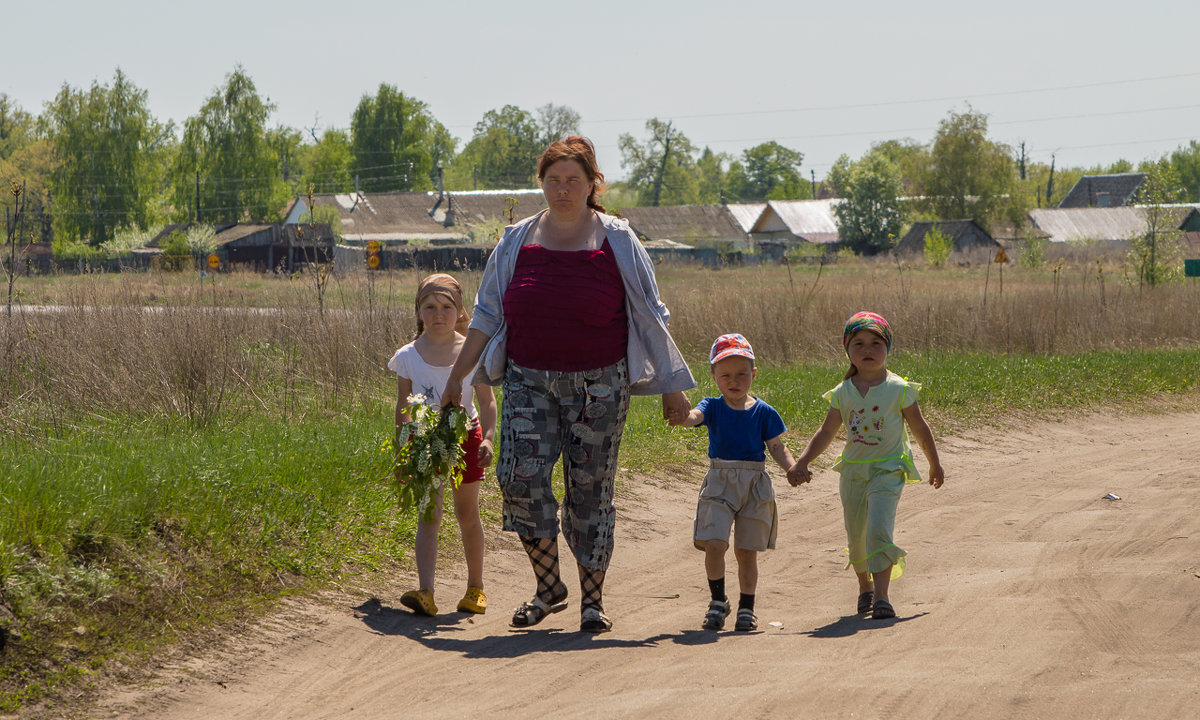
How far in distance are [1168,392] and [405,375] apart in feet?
42.9

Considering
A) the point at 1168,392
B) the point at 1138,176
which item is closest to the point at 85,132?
the point at 1168,392

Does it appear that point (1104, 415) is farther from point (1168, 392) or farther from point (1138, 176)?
point (1138, 176)

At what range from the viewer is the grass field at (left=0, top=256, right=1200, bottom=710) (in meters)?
5.26

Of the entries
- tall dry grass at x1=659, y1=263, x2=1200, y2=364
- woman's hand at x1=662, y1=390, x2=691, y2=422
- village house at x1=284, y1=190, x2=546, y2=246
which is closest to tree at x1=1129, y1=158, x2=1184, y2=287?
tall dry grass at x1=659, y1=263, x2=1200, y2=364

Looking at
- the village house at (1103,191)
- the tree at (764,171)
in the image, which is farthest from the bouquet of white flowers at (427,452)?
the tree at (764,171)

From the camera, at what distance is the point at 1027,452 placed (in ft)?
40.2

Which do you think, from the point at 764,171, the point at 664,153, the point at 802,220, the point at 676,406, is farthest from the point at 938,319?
the point at 764,171

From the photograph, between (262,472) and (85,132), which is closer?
(262,472)

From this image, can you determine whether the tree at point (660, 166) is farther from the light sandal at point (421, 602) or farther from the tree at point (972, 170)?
the light sandal at point (421, 602)

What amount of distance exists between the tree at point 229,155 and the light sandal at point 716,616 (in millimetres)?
75716

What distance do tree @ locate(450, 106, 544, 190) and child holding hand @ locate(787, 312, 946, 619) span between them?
106m

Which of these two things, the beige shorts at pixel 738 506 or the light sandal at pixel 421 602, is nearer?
the beige shorts at pixel 738 506

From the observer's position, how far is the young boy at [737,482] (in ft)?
18.5

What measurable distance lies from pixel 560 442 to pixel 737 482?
876mm
